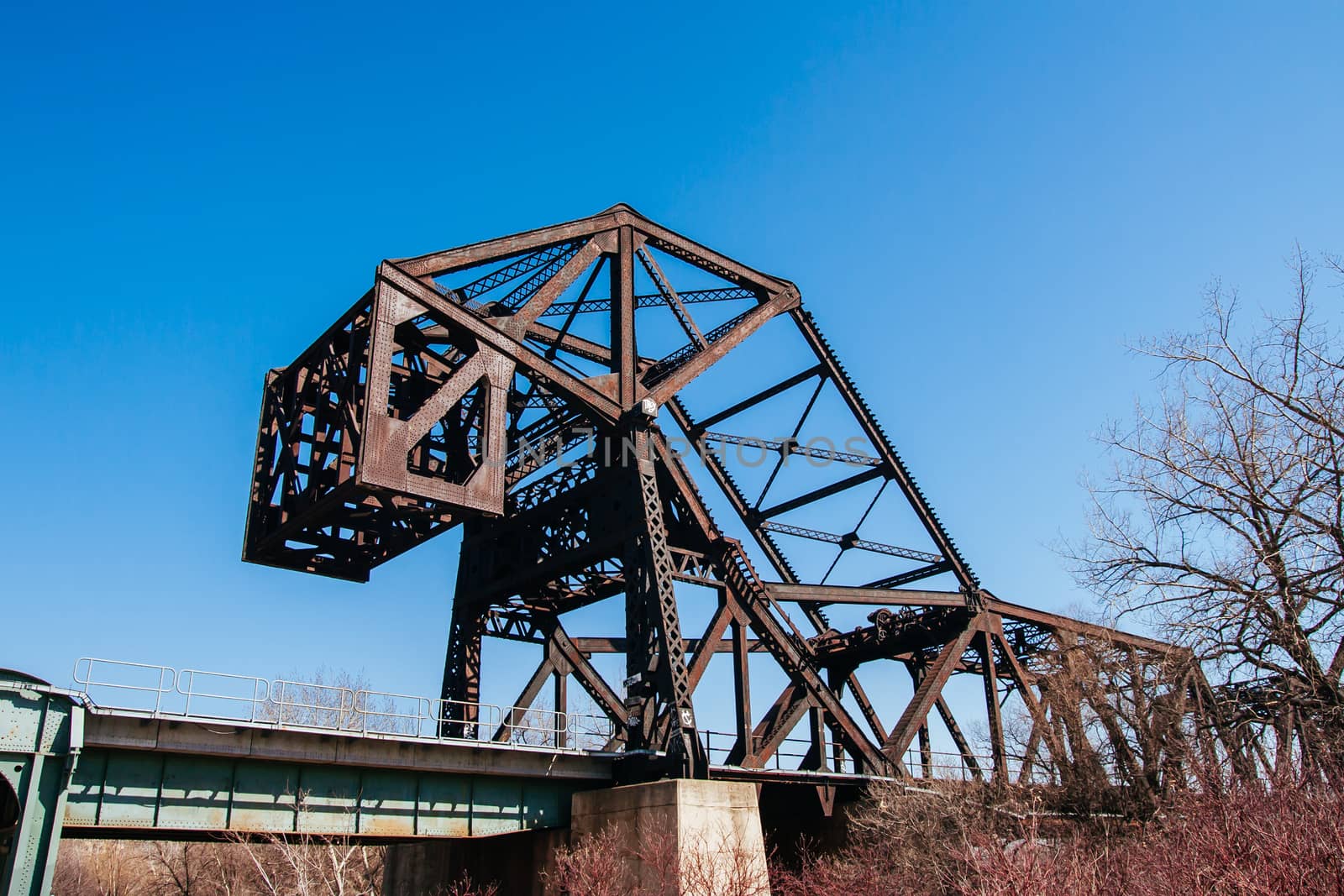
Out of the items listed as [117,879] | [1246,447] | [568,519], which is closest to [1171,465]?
[1246,447]

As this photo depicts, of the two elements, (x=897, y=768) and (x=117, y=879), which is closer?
(x=897, y=768)

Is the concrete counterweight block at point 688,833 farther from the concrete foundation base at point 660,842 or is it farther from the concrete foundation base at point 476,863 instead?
the concrete foundation base at point 476,863

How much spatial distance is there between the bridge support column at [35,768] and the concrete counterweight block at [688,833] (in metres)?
10.2

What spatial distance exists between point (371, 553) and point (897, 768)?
15.2m

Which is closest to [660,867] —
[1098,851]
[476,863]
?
[476,863]

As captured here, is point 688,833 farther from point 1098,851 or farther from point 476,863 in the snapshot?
point 476,863

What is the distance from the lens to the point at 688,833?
20531 millimetres

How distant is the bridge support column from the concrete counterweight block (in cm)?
1018

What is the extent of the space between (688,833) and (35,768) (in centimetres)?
1147

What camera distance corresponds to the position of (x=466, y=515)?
2389cm

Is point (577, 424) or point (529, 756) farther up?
point (577, 424)

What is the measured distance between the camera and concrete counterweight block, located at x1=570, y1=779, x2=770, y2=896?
19.8 metres

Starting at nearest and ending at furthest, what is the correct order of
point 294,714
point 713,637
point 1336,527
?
point 1336,527, point 294,714, point 713,637

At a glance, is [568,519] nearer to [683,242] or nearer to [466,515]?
[466,515]
